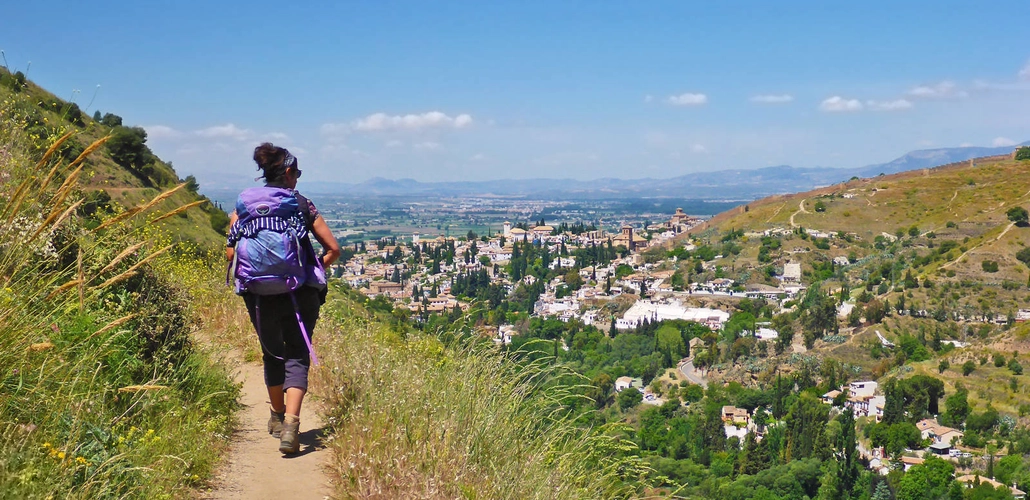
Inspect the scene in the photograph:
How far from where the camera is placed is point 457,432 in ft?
9.04

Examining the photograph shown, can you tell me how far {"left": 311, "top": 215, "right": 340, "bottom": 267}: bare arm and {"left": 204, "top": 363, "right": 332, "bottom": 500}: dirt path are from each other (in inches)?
31.5

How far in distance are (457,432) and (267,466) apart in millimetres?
813

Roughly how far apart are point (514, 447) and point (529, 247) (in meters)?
90.9

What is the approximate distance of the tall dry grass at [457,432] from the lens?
2547 millimetres

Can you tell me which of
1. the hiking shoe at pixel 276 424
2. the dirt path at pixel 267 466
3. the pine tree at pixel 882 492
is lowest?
the pine tree at pixel 882 492

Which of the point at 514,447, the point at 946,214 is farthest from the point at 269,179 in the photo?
the point at 946,214

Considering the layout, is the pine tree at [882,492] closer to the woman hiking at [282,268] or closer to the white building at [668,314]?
the white building at [668,314]

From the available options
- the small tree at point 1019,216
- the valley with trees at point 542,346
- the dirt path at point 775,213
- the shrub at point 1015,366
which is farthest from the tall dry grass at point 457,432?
the dirt path at point 775,213

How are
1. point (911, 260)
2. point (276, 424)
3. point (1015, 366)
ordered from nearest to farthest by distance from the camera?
point (276, 424), point (1015, 366), point (911, 260)

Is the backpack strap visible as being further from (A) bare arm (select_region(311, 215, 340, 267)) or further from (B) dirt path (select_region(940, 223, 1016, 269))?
(B) dirt path (select_region(940, 223, 1016, 269))

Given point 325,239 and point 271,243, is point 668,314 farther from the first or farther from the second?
point 271,243

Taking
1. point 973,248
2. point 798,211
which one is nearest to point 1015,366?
point 973,248

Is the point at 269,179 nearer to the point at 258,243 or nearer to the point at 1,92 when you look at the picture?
the point at 258,243

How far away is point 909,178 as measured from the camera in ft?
294
